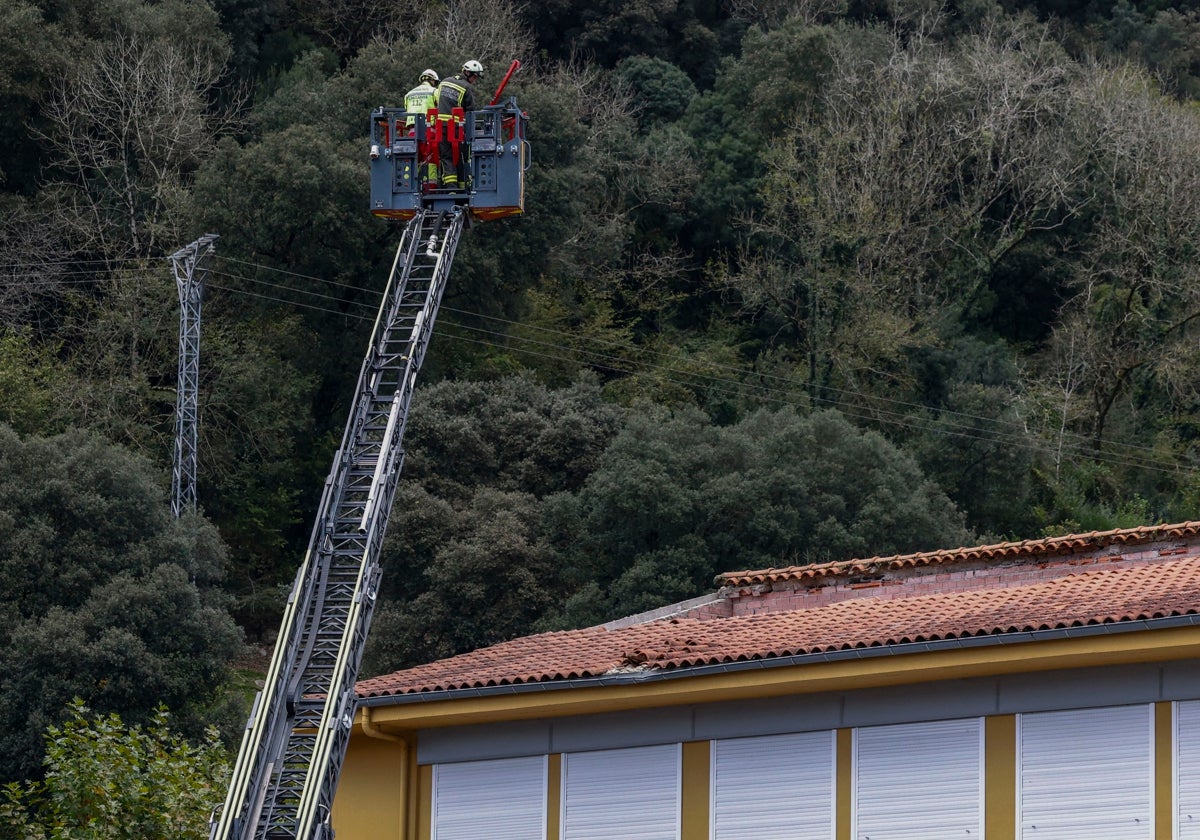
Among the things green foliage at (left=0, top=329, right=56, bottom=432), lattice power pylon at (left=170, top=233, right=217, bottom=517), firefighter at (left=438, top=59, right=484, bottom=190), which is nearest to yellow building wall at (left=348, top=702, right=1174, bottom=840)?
firefighter at (left=438, top=59, right=484, bottom=190)

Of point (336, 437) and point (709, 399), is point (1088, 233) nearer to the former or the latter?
point (709, 399)

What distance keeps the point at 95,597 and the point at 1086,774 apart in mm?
25303

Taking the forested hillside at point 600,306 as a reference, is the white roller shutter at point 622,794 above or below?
below

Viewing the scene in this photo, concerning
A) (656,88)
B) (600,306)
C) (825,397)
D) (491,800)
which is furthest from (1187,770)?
(656,88)

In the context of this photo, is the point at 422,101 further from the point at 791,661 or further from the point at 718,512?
the point at 718,512

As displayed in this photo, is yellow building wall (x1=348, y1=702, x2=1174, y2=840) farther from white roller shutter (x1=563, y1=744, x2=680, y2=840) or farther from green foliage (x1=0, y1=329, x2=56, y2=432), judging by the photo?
green foliage (x1=0, y1=329, x2=56, y2=432)

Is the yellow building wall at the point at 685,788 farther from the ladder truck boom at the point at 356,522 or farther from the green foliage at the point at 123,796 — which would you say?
the green foliage at the point at 123,796

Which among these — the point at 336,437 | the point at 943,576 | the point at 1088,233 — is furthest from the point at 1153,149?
the point at 943,576

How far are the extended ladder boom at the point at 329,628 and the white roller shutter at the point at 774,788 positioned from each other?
3.37m

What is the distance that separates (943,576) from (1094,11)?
53757 millimetres

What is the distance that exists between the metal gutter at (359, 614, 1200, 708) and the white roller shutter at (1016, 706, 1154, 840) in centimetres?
88

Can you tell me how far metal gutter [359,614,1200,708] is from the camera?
17.1m

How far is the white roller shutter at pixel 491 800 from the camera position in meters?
20.0

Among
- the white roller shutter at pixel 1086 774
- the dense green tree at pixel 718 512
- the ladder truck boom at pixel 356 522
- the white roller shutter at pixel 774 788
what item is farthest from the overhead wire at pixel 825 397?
the white roller shutter at pixel 1086 774
